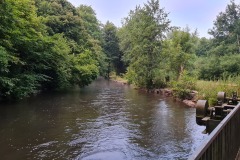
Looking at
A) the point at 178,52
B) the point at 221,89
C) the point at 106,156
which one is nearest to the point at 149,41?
the point at 178,52

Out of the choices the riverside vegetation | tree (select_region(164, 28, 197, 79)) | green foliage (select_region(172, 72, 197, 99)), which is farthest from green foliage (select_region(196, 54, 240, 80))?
green foliage (select_region(172, 72, 197, 99))

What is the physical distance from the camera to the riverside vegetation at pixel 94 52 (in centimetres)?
1485

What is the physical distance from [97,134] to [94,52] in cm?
2532

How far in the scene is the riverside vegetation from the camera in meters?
14.9

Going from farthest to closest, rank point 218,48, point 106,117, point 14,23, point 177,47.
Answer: point 218,48 → point 177,47 → point 14,23 → point 106,117

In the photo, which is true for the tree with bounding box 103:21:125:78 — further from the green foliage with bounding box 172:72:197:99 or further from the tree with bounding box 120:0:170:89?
the green foliage with bounding box 172:72:197:99

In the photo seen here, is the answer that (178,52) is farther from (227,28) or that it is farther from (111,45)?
(111,45)

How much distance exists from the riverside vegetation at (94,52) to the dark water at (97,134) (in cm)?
256

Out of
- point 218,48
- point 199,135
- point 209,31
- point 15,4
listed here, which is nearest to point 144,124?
point 199,135

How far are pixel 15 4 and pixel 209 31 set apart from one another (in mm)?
23417

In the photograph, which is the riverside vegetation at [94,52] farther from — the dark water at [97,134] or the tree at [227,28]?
the dark water at [97,134]

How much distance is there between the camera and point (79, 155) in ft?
21.7

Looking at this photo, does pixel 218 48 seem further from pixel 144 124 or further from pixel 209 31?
pixel 144 124

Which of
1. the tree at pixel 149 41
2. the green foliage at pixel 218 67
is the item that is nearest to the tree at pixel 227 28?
the green foliage at pixel 218 67
